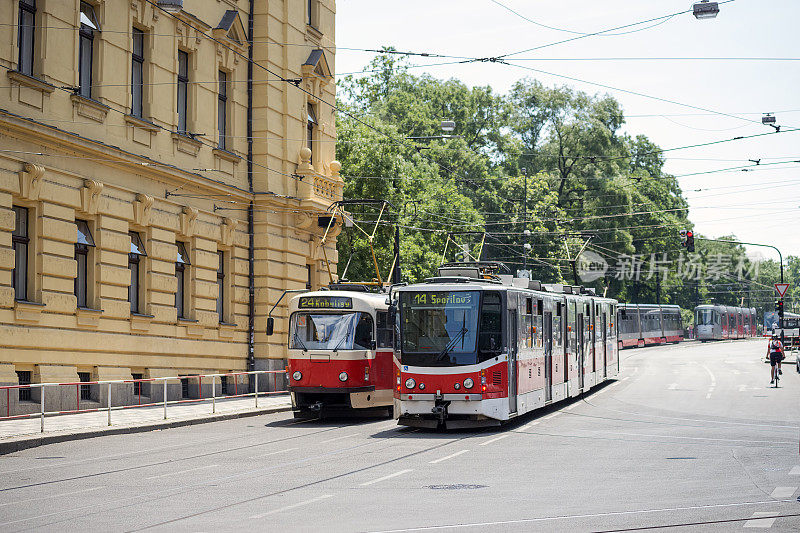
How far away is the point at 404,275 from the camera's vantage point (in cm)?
5675

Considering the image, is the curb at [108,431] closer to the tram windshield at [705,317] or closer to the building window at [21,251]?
the building window at [21,251]

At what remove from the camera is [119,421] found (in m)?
22.6

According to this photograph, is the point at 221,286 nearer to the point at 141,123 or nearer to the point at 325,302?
the point at 141,123

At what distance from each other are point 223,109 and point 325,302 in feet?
37.0

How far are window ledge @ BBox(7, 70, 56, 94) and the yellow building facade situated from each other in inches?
1.6

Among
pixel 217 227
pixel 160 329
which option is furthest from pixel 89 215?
pixel 217 227

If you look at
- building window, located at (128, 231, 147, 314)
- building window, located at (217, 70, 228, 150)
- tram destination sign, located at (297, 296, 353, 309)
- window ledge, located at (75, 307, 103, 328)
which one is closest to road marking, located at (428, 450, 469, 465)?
tram destination sign, located at (297, 296, 353, 309)

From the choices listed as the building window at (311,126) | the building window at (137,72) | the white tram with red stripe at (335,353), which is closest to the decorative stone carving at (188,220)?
the building window at (137,72)

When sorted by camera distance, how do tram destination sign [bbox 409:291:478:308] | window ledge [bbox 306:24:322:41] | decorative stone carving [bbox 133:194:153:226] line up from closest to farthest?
tram destination sign [bbox 409:291:478:308] < decorative stone carving [bbox 133:194:153:226] < window ledge [bbox 306:24:322:41]

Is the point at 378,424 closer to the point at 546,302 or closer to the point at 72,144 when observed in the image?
the point at 546,302

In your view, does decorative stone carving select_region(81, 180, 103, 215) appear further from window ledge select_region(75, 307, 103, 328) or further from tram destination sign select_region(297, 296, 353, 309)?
tram destination sign select_region(297, 296, 353, 309)

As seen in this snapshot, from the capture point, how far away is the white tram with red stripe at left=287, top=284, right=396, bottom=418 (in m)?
24.0

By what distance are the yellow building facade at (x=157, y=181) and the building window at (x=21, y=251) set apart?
0.03 meters

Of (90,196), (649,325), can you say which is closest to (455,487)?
(90,196)
